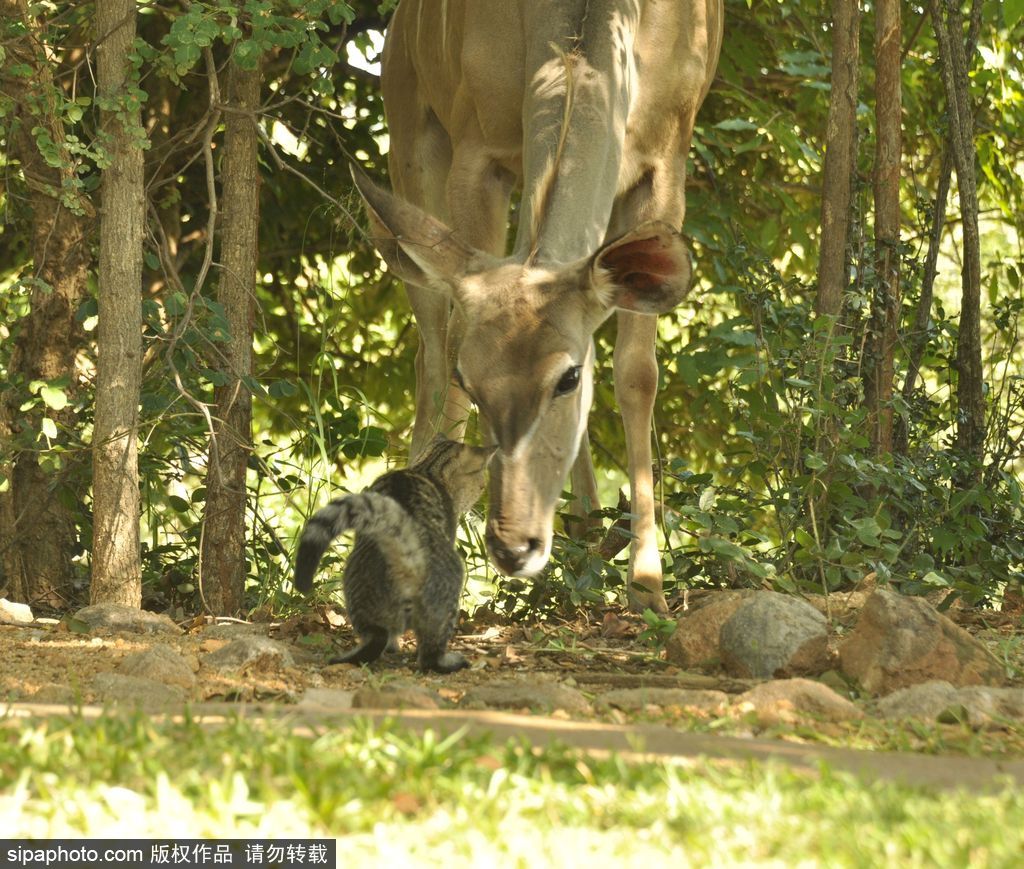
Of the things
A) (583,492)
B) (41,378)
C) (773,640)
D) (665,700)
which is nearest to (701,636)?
(773,640)

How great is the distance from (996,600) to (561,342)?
2.61 m

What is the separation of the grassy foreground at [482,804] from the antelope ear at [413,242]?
2.76 m

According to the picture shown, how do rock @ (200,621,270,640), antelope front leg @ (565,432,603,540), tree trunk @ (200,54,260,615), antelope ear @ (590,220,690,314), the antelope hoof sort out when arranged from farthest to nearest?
antelope front leg @ (565,432,603,540)
tree trunk @ (200,54,260,615)
the antelope hoof
rock @ (200,621,270,640)
antelope ear @ (590,220,690,314)

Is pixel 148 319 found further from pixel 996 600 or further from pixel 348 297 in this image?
pixel 996 600

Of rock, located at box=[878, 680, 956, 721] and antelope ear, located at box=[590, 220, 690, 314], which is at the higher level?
antelope ear, located at box=[590, 220, 690, 314]

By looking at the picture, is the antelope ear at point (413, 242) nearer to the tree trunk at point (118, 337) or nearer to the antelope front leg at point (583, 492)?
the tree trunk at point (118, 337)

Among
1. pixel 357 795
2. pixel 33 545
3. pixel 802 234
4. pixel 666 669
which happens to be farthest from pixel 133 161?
pixel 802 234

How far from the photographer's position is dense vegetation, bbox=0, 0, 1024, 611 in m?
5.94

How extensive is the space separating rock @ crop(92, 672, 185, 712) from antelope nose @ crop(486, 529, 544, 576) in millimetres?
1244

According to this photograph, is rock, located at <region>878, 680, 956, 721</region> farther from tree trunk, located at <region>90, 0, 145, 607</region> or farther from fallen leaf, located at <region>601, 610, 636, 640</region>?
tree trunk, located at <region>90, 0, 145, 607</region>

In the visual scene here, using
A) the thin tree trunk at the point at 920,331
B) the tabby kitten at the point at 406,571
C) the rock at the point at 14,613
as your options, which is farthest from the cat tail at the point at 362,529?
the thin tree trunk at the point at 920,331

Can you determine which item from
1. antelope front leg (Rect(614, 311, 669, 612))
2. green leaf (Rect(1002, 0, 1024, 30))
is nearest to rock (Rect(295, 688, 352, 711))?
antelope front leg (Rect(614, 311, 669, 612))

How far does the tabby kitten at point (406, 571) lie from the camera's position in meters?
4.75

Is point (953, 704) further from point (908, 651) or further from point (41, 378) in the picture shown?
point (41, 378)
